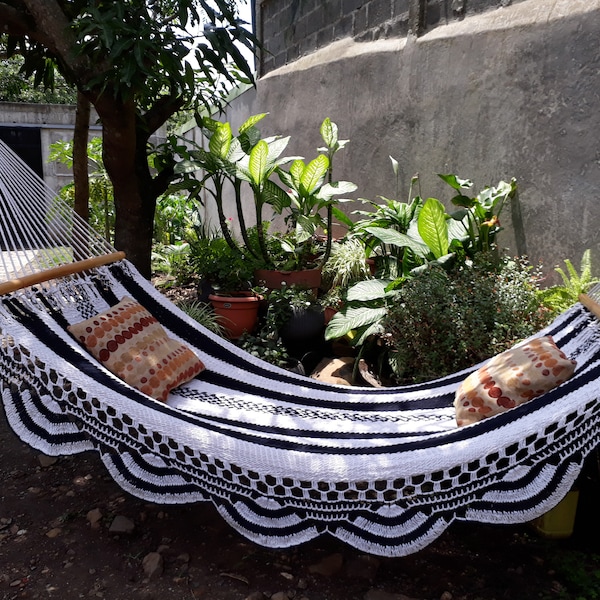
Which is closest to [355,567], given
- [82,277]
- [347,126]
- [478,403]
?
[478,403]

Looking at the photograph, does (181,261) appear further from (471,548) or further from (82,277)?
(471,548)

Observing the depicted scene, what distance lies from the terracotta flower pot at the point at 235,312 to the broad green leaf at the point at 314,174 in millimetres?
696

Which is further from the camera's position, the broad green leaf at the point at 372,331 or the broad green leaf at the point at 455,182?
the broad green leaf at the point at 455,182

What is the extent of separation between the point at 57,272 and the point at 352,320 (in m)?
1.31

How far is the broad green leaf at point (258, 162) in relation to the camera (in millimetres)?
3213

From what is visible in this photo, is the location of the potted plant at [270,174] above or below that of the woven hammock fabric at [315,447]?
above

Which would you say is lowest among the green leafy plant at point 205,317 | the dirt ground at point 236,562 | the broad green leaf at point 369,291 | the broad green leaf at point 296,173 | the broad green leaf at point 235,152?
the dirt ground at point 236,562

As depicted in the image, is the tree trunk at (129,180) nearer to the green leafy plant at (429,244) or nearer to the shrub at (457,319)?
the green leafy plant at (429,244)

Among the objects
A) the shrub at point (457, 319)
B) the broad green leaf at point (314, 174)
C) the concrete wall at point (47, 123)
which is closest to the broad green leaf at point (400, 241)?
the shrub at point (457, 319)

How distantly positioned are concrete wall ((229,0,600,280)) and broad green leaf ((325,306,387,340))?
0.77 m

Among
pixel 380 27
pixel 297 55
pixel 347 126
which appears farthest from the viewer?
pixel 297 55

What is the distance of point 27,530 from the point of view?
1.92 m

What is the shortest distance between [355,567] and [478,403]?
0.61m

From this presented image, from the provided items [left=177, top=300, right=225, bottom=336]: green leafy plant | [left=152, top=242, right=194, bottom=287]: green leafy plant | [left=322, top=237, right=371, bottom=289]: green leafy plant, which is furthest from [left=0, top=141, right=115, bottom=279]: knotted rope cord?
[left=152, top=242, right=194, bottom=287]: green leafy plant
